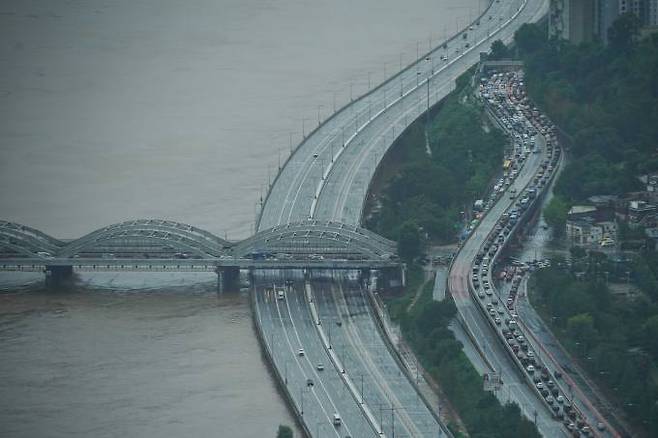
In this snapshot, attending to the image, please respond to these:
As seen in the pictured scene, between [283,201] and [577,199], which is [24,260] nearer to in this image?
[283,201]

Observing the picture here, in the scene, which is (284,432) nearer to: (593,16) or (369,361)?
(369,361)

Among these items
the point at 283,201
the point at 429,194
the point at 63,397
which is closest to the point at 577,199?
the point at 429,194

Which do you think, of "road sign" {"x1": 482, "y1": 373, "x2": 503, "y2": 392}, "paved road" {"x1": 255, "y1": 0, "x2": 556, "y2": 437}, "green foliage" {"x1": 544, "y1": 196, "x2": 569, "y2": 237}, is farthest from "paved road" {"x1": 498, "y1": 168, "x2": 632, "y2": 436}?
"road sign" {"x1": 482, "y1": 373, "x2": 503, "y2": 392}

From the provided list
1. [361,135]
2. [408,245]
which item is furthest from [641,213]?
[361,135]

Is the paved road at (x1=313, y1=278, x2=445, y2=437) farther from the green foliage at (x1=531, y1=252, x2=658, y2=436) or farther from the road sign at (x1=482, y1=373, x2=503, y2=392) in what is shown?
the green foliage at (x1=531, y1=252, x2=658, y2=436)

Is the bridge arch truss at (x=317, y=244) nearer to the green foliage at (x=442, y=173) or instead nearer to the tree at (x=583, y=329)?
the green foliage at (x=442, y=173)

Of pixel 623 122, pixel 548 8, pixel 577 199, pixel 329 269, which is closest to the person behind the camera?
A: pixel 329 269
